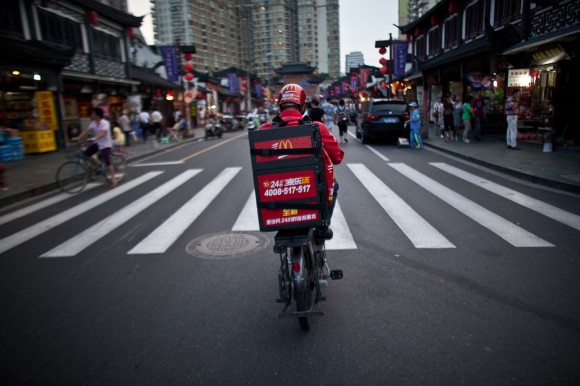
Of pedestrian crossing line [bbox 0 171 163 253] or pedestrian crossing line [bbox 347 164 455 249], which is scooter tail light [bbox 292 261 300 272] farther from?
pedestrian crossing line [bbox 0 171 163 253]

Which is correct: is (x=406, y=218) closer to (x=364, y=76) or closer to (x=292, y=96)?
(x=292, y=96)

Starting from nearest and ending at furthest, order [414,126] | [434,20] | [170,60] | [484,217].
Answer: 1. [484,217]
2. [414,126]
3. [434,20]
4. [170,60]

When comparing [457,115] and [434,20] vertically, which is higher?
[434,20]

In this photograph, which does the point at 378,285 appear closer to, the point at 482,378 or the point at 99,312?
the point at 482,378

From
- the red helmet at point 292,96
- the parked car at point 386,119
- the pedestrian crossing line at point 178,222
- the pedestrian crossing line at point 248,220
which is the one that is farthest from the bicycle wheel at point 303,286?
the parked car at point 386,119

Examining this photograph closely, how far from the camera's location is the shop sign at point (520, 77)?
14461 mm

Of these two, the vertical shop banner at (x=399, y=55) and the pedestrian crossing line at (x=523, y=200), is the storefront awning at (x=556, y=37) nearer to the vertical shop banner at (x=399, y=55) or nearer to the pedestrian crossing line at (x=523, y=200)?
the pedestrian crossing line at (x=523, y=200)

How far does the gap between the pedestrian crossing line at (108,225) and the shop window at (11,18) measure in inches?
506

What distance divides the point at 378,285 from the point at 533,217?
145 inches

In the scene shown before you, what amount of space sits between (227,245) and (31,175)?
30.8 ft

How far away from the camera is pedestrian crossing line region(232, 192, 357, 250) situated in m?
5.19

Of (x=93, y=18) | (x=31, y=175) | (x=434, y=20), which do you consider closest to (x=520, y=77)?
(x=434, y=20)

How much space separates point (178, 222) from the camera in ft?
21.3

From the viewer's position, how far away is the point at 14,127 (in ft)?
54.3
